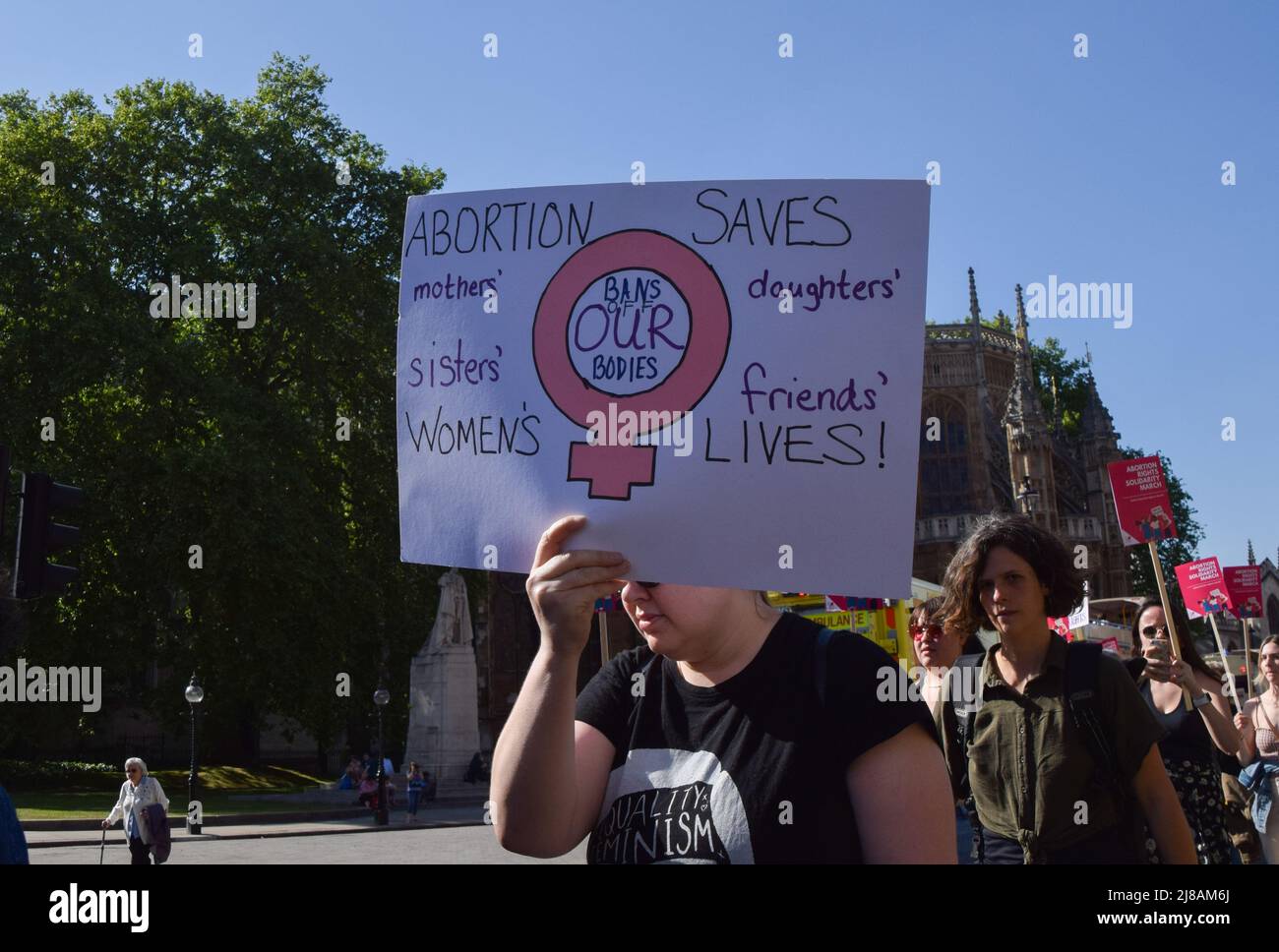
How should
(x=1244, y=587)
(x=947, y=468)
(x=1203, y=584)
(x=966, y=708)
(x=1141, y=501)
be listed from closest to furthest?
(x=966, y=708)
(x=1141, y=501)
(x=1203, y=584)
(x=1244, y=587)
(x=947, y=468)

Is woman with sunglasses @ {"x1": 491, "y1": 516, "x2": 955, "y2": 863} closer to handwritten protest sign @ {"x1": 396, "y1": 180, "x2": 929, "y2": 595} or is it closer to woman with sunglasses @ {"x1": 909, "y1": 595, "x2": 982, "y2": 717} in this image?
handwritten protest sign @ {"x1": 396, "y1": 180, "x2": 929, "y2": 595}

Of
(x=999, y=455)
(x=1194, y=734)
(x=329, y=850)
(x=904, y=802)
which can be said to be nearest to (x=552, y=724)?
(x=904, y=802)

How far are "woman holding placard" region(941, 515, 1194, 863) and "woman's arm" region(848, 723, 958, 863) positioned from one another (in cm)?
156

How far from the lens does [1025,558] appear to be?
4180mm

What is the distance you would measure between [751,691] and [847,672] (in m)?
0.18

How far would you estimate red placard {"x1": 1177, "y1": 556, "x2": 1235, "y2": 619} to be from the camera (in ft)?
44.1

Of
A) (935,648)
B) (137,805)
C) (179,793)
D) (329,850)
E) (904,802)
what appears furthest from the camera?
(179,793)

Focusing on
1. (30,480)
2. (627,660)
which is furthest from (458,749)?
(627,660)

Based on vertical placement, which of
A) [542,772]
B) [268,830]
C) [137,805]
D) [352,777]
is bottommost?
[352,777]
